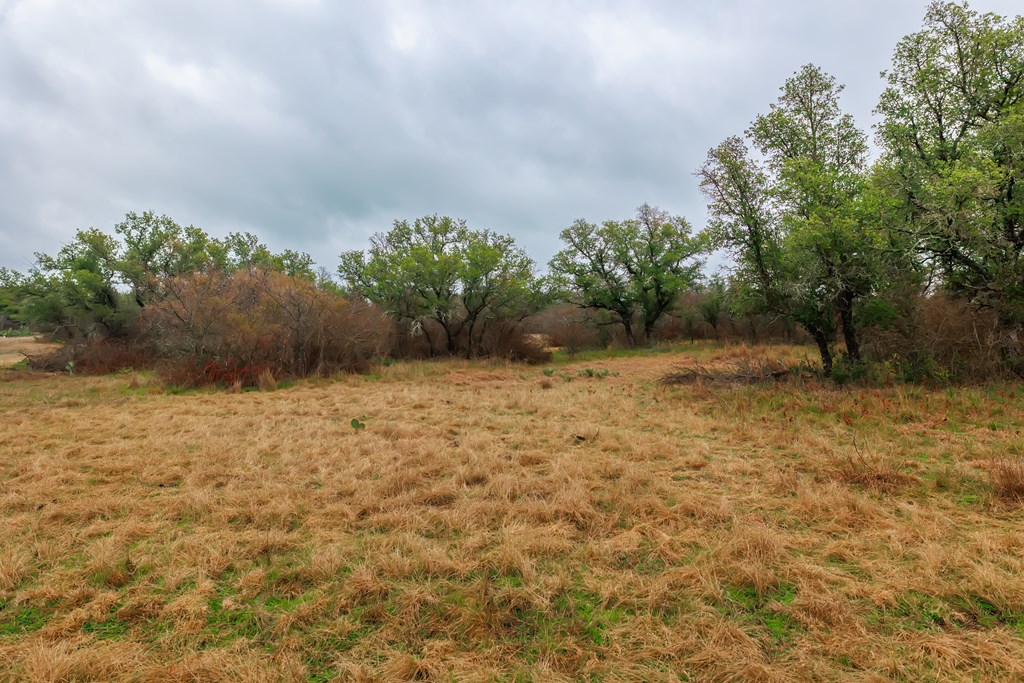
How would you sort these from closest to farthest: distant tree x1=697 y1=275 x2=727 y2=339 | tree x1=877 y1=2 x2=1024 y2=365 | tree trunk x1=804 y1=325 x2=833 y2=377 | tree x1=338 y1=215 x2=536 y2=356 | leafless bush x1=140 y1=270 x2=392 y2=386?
tree x1=877 y1=2 x2=1024 y2=365 → tree trunk x1=804 y1=325 x2=833 y2=377 → leafless bush x1=140 y1=270 x2=392 y2=386 → tree x1=338 y1=215 x2=536 y2=356 → distant tree x1=697 y1=275 x2=727 y2=339

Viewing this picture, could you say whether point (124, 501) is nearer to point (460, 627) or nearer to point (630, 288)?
point (460, 627)

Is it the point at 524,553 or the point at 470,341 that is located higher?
the point at 470,341

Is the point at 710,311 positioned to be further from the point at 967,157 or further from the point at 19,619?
the point at 19,619

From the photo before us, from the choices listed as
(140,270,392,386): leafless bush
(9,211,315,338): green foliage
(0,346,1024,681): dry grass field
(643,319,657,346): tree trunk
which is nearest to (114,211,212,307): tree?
(9,211,315,338): green foliage

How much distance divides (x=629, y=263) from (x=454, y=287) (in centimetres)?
1380

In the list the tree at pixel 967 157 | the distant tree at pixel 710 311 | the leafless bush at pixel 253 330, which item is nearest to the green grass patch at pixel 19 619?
the leafless bush at pixel 253 330

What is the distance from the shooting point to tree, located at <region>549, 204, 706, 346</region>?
2948 cm

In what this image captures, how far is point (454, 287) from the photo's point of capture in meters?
22.3

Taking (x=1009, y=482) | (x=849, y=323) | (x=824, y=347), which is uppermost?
(x=849, y=323)

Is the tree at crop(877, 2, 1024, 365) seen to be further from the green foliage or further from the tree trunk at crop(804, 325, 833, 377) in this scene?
the green foliage

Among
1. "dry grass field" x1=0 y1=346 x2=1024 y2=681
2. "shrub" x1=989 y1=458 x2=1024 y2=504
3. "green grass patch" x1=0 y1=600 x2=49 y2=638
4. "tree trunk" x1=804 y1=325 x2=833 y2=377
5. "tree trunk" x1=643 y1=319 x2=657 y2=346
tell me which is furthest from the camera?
"tree trunk" x1=643 y1=319 x2=657 y2=346

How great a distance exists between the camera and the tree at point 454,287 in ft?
70.3

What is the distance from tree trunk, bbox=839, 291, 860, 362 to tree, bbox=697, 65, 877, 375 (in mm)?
22

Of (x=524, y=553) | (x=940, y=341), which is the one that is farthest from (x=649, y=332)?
(x=524, y=553)
